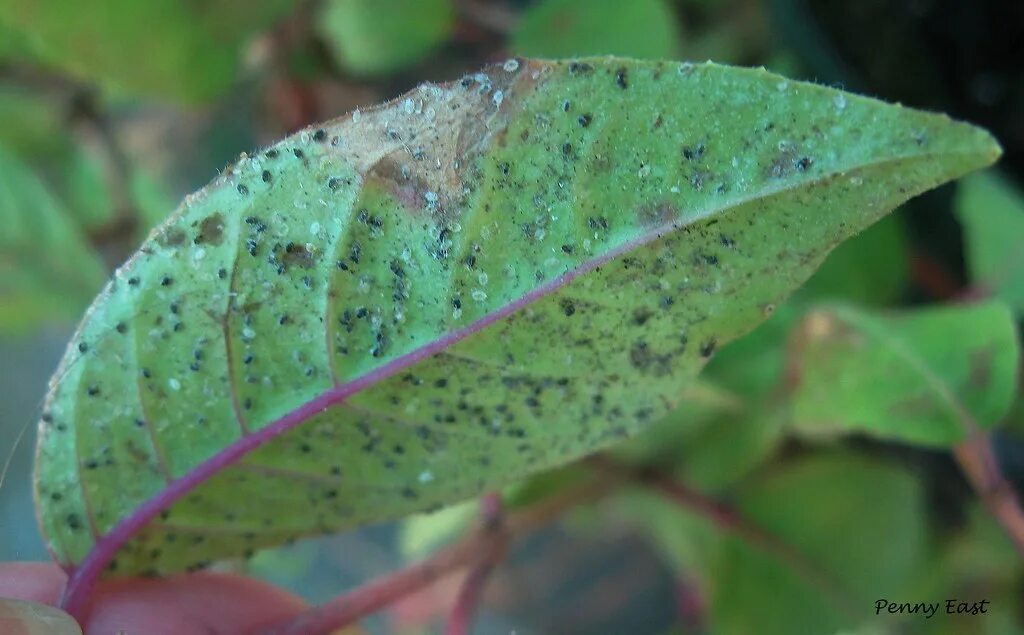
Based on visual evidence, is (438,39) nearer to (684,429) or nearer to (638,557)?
(684,429)

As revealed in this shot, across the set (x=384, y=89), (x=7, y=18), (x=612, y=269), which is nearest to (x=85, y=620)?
(x=612, y=269)

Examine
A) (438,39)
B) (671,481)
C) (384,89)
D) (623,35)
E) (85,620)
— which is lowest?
(85,620)

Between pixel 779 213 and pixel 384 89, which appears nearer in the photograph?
pixel 779 213

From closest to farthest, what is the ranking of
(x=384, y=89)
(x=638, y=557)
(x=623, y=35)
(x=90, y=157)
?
(x=623, y=35), (x=384, y=89), (x=90, y=157), (x=638, y=557)

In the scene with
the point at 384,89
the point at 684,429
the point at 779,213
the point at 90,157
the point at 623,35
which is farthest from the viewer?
the point at 90,157

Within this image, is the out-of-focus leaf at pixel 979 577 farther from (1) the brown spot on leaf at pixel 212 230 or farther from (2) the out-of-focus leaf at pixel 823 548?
(1) the brown spot on leaf at pixel 212 230

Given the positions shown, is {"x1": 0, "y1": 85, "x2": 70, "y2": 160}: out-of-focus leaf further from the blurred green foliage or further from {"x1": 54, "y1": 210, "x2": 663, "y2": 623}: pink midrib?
{"x1": 54, "y1": 210, "x2": 663, "y2": 623}: pink midrib

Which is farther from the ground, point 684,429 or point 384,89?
point 384,89
